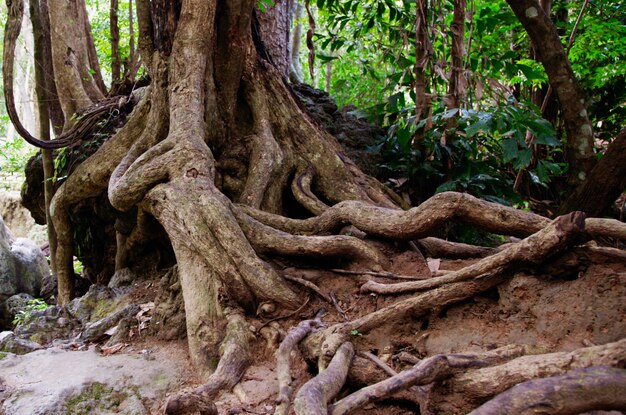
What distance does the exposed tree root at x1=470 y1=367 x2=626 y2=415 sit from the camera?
1690mm

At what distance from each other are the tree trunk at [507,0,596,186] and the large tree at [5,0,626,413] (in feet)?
3.81

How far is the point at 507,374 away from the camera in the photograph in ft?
6.73

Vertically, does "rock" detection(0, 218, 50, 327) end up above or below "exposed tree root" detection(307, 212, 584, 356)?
below

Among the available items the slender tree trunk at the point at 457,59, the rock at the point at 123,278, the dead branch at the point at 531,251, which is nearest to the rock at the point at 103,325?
the rock at the point at 123,278

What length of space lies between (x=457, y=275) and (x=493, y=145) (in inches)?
132

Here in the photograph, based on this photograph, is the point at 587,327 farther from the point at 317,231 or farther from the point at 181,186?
Result: the point at 181,186

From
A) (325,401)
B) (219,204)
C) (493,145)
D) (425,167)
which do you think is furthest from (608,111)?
(325,401)

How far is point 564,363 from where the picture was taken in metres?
1.96

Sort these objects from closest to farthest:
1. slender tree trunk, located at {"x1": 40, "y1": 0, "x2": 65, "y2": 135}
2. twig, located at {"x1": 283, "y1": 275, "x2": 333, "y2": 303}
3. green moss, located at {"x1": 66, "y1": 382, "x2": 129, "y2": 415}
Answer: green moss, located at {"x1": 66, "y1": 382, "x2": 129, "y2": 415} → twig, located at {"x1": 283, "y1": 275, "x2": 333, "y2": 303} → slender tree trunk, located at {"x1": 40, "y1": 0, "x2": 65, "y2": 135}

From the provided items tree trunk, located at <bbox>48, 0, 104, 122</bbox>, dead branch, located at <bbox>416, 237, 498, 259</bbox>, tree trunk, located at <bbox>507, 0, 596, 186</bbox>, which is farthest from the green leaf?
tree trunk, located at <bbox>48, 0, 104, 122</bbox>

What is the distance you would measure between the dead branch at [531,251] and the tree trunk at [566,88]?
1834 mm

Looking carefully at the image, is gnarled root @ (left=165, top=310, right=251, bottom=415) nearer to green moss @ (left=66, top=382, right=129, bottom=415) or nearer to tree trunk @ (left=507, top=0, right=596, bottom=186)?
green moss @ (left=66, top=382, right=129, bottom=415)

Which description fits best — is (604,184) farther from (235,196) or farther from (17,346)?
(17,346)

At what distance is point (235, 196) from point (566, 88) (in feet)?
9.47
